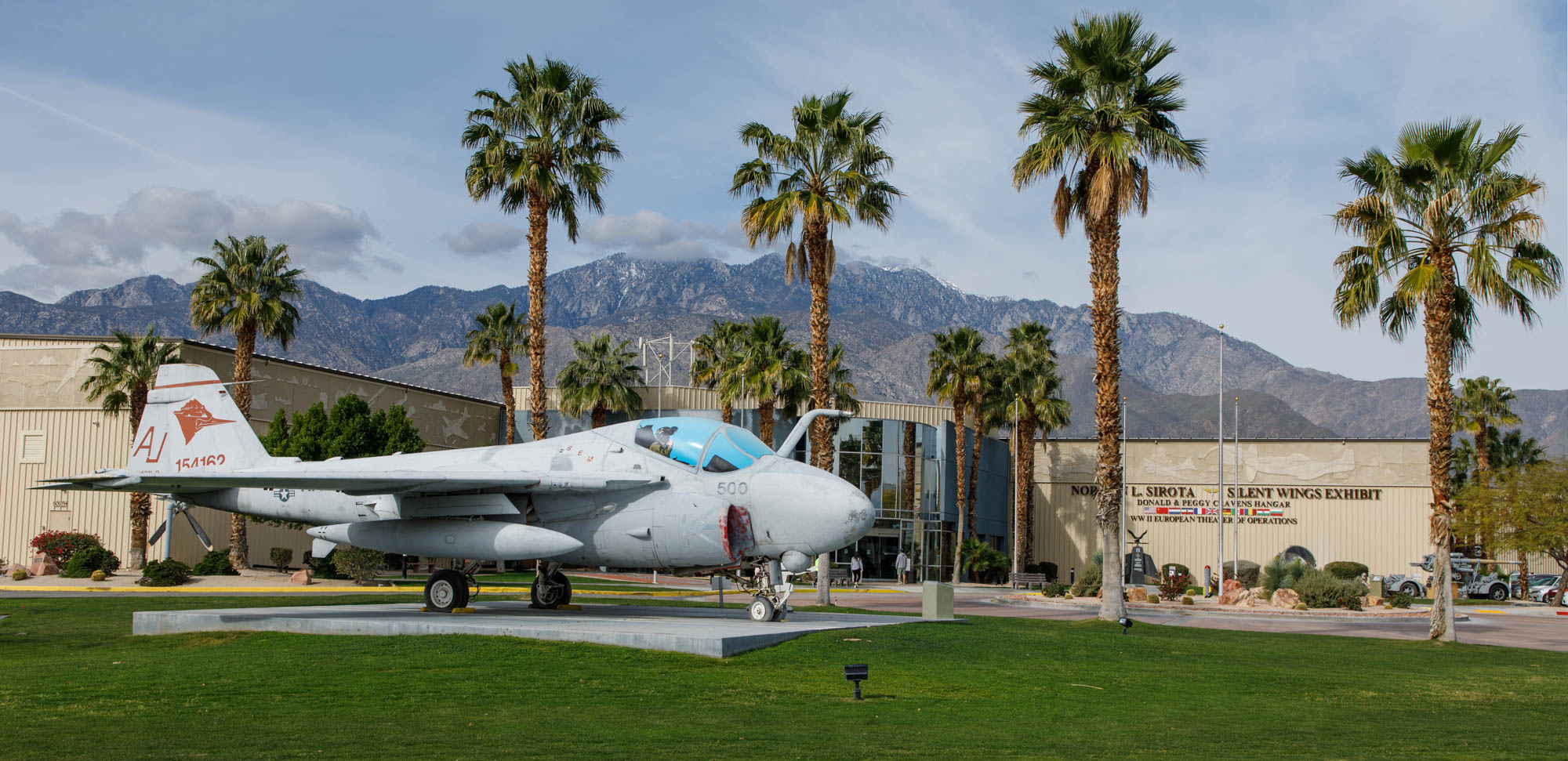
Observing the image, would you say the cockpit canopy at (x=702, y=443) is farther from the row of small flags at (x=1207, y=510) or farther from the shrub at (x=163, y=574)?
A: the row of small flags at (x=1207, y=510)

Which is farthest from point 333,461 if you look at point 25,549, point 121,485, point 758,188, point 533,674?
point 25,549

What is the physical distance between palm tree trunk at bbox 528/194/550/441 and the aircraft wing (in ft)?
44.3

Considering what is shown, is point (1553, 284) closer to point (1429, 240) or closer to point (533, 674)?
point (1429, 240)

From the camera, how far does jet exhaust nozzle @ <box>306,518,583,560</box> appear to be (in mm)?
17938

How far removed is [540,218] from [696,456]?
54.7 feet

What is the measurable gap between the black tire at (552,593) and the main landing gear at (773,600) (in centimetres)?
496

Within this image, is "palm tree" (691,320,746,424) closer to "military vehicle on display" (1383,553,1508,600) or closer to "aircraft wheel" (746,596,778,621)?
"military vehicle on display" (1383,553,1508,600)

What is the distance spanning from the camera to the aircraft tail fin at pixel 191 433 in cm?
2150

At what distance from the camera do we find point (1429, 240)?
22.3m

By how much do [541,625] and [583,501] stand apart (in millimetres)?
3087

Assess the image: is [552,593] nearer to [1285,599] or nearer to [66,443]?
[1285,599]

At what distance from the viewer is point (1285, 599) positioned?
37.2m

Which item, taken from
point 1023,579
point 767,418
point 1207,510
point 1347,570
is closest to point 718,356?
point 767,418

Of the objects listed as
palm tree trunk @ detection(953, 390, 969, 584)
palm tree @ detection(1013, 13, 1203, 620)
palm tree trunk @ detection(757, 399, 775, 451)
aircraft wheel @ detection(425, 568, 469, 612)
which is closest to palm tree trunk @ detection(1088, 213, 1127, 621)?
palm tree @ detection(1013, 13, 1203, 620)
